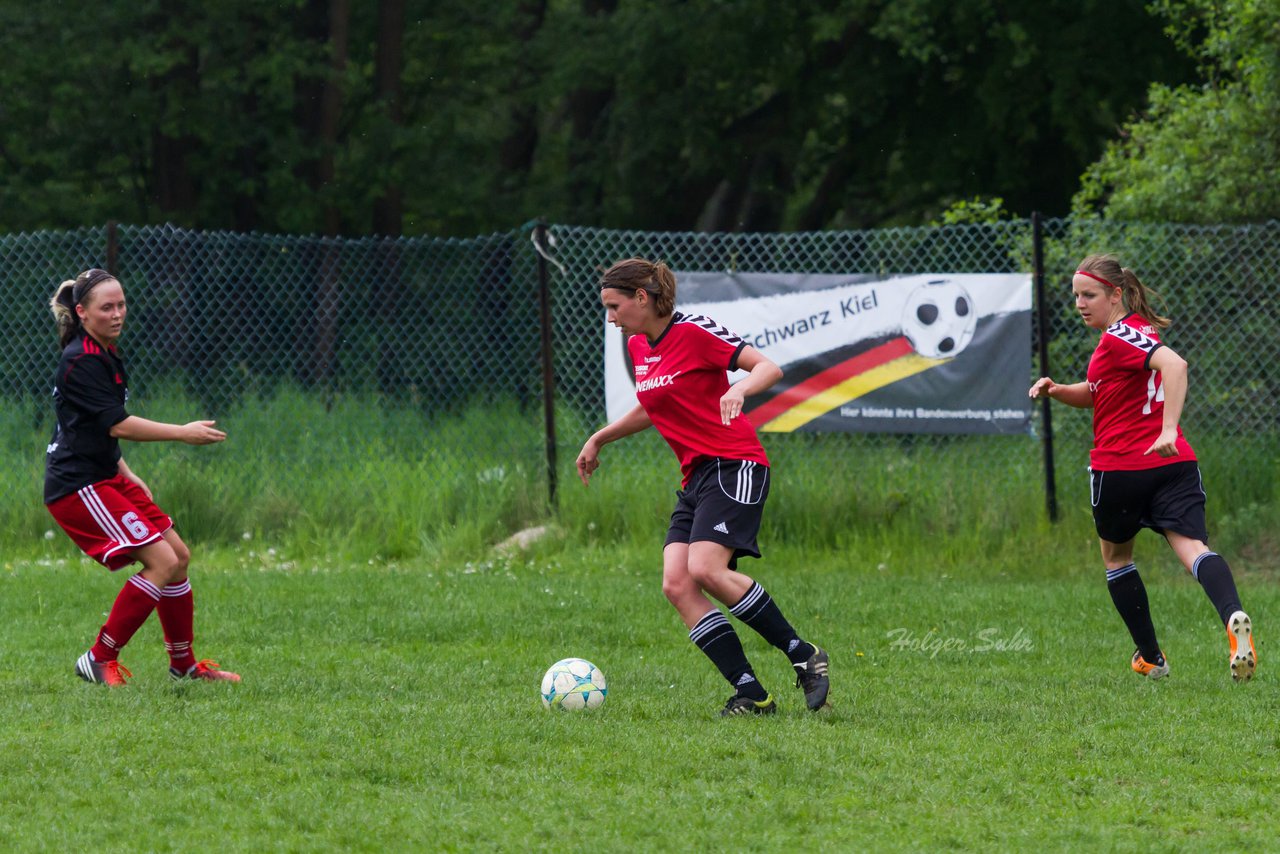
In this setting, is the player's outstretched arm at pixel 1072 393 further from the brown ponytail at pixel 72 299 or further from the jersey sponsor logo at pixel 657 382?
the brown ponytail at pixel 72 299

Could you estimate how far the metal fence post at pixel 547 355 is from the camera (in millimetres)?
10016

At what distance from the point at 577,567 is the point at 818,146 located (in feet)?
46.7

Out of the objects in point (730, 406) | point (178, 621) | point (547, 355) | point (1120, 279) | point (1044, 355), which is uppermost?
point (1120, 279)

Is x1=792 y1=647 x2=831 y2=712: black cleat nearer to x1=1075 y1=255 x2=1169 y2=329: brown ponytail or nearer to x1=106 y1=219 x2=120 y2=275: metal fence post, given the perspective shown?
x1=1075 y1=255 x2=1169 y2=329: brown ponytail

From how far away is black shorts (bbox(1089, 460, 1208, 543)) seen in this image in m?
6.03

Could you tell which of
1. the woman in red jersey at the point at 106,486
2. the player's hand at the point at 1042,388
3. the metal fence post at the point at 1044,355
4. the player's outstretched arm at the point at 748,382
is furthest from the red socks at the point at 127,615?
the metal fence post at the point at 1044,355

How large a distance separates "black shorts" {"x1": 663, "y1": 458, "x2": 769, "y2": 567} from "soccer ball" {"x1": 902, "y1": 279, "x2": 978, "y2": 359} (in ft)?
14.0

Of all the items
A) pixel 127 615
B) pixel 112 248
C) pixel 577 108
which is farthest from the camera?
pixel 577 108

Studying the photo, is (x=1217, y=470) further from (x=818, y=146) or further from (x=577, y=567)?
(x=818, y=146)

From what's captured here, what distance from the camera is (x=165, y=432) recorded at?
227 inches

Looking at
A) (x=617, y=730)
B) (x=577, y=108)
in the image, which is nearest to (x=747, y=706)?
(x=617, y=730)

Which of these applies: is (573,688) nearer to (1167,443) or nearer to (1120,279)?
(1167,443)

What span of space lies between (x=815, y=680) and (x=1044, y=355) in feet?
15.3

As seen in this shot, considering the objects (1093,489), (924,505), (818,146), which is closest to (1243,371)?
(924,505)
